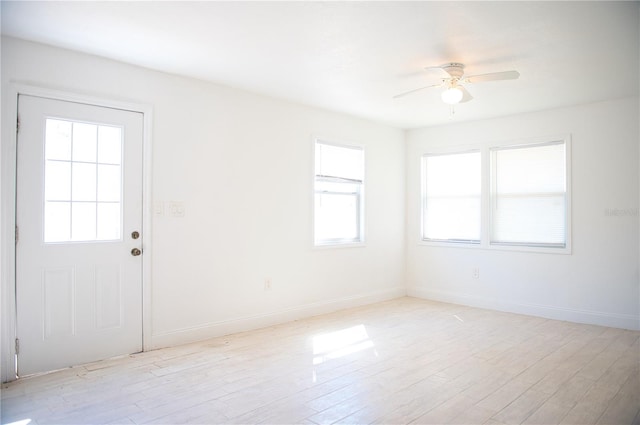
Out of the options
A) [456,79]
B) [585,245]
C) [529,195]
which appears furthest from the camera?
[529,195]

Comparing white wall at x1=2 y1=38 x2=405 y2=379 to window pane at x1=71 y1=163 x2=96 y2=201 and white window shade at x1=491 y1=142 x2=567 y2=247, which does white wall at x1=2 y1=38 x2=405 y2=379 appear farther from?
white window shade at x1=491 y1=142 x2=567 y2=247

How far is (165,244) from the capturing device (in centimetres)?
391

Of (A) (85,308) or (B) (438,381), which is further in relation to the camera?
(A) (85,308)

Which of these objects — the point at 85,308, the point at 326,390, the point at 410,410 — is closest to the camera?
the point at 410,410

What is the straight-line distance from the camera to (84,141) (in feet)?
11.4

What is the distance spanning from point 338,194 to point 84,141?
121 inches

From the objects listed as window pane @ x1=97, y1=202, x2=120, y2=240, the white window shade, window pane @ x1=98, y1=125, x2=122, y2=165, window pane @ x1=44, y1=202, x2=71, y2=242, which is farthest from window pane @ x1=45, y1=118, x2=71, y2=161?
the white window shade

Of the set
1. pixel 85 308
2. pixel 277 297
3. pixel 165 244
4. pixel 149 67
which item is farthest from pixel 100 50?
pixel 277 297

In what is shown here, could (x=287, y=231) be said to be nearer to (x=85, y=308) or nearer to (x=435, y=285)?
(x=85, y=308)

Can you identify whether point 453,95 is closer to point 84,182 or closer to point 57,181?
point 84,182

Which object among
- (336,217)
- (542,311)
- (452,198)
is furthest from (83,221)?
(542,311)

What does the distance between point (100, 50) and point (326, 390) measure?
3.15 metres

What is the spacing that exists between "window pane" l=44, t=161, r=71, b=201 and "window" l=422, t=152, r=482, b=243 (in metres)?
4.68

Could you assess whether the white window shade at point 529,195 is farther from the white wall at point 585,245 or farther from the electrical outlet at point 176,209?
the electrical outlet at point 176,209
